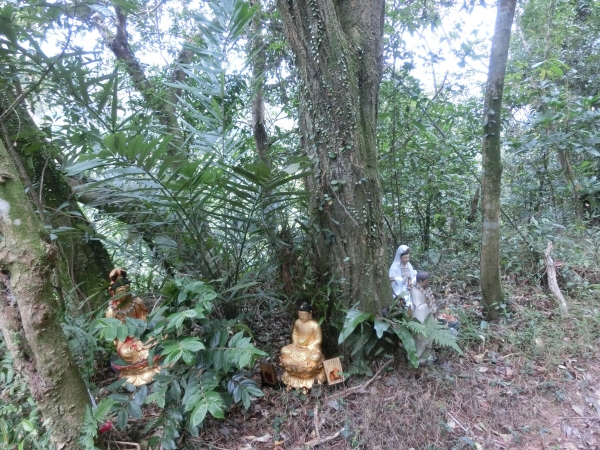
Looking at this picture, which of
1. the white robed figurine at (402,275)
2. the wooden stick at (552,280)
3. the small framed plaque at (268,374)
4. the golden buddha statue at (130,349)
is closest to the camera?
the golden buddha statue at (130,349)

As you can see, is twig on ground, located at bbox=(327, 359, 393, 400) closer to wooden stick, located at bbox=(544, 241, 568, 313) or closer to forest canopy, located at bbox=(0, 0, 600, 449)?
Result: forest canopy, located at bbox=(0, 0, 600, 449)

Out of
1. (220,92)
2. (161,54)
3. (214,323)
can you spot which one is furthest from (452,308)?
(161,54)

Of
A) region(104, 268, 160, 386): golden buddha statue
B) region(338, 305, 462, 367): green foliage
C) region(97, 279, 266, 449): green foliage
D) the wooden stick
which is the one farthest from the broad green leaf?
the wooden stick

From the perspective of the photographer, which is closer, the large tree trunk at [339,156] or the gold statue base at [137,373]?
the gold statue base at [137,373]

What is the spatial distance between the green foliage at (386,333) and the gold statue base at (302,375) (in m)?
0.28

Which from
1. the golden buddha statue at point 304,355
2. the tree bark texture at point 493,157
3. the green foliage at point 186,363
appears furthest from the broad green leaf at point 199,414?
the tree bark texture at point 493,157

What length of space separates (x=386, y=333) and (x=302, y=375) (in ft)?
2.29

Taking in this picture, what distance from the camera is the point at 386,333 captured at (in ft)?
8.58

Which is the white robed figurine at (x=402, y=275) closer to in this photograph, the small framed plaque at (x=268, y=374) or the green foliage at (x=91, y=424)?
the small framed plaque at (x=268, y=374)

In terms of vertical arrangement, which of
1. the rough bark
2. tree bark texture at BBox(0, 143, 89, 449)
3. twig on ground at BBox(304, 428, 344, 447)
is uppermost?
the rough bark

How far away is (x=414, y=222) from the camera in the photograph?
5391mm

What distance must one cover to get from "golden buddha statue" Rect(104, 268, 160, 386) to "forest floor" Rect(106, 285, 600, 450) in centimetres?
57

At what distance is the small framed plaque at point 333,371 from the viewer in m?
2.48

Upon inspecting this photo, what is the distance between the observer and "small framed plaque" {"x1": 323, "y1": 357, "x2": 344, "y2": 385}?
248 cm
